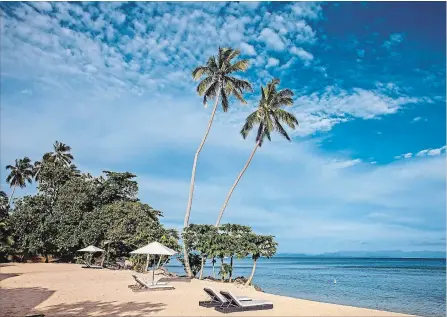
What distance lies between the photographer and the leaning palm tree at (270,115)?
27.2 m

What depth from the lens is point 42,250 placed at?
32.6 meters

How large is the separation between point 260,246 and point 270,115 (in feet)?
36.5

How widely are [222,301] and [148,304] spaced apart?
244 cm

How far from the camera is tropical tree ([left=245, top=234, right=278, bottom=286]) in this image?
66.3 ft

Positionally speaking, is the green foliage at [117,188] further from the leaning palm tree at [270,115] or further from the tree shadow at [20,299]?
the tree shadow at [20,299]

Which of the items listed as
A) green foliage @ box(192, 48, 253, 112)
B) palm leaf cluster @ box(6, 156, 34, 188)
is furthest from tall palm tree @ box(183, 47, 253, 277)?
palm leaf cluster @ box(6, 156, 34, 188)

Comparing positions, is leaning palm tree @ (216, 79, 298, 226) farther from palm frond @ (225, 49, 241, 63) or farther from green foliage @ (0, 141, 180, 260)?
green foliage @ (0, 141, 180, 260)

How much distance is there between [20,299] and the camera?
11.5m

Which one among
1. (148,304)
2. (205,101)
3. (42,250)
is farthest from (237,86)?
(42,250)

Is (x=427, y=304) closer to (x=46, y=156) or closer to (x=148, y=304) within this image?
(x=148, y=304)

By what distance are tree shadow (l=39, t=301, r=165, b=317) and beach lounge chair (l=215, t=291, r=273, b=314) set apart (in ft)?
6.24

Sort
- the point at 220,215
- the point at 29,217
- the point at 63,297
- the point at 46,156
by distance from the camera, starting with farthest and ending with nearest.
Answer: the point at 46,156 < the point at 29,217 < the point at 220,215 < the point at 63,297

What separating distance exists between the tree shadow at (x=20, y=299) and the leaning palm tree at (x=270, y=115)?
15.5 metres

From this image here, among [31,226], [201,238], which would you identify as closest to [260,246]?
[201,238]
